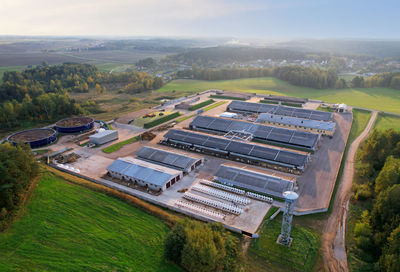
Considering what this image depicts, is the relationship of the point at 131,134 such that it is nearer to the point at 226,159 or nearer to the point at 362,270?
the point at 226,159

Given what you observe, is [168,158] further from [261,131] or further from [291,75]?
[291,75]

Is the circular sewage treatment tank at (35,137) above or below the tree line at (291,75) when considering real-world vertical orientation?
below

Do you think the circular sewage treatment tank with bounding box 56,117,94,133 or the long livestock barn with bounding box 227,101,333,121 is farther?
the long livestock barn with bounding box 227,101,333,121

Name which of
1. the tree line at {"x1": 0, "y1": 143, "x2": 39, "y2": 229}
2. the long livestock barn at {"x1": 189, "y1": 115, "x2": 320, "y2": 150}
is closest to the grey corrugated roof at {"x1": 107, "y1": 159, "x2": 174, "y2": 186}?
the tree line at {"x1": 0, "y1": 143, "x2": 39, "y2": 229}

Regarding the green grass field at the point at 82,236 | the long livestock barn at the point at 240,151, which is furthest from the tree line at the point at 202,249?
the long livestock barn at the point at 240,151

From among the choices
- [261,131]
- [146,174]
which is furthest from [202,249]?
[261,131]

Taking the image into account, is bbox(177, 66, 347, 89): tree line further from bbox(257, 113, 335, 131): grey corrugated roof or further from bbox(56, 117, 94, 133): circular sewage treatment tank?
bbox(56, 117, 94, 133): circular sewage treatment tank

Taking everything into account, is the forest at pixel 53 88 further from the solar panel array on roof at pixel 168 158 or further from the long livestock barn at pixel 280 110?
the long livestock barn at pixel 280 110
